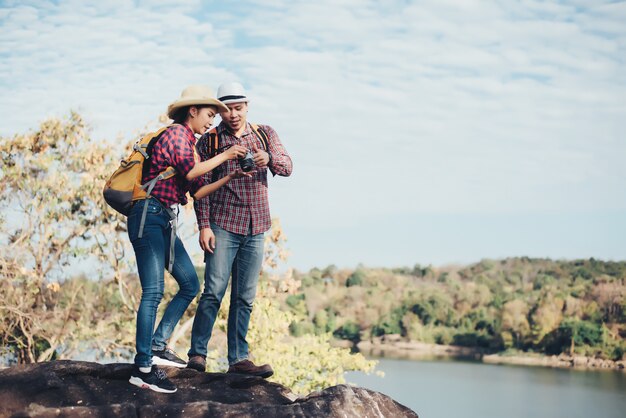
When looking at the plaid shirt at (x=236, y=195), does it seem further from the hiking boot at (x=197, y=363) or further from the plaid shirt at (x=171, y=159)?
the hiking boot at (x=197, y=363)

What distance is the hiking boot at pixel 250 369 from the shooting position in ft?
18.5

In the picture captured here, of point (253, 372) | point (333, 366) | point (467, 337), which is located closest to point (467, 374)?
point (467, 337)

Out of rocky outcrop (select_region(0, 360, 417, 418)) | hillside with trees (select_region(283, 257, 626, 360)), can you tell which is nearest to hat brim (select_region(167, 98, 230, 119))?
rocky outcrop (select_region(0, 360, 417, 418))

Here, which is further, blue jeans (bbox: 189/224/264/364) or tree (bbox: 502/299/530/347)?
tree (bbox: 502/299/530/347)

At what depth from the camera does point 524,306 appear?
2547 inches

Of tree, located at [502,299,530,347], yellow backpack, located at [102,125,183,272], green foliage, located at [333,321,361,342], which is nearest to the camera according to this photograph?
yellow backpack, located at [102,125,183,272]

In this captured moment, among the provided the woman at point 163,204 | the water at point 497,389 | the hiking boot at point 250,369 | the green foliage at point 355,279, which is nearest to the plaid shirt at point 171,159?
the woman at point 163,204

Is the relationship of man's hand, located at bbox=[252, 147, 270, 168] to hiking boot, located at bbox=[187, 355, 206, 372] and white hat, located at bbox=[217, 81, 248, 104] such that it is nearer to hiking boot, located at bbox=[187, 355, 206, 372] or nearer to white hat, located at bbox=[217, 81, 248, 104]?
white hat, located at bbox=[217, 81, 248, 104]

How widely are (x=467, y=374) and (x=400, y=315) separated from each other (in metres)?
18.4

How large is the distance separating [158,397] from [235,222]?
1329 mm

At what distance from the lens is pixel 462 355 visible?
64500 millimetres

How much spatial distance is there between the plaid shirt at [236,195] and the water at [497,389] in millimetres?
27489

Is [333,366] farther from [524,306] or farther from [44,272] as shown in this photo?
[524,306]

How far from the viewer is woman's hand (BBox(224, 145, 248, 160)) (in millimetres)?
5125
